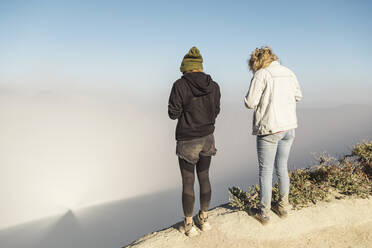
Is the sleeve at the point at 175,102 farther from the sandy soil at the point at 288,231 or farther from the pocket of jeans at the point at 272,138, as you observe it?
the sandy soil at the point at 288,231

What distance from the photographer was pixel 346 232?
4.97 m

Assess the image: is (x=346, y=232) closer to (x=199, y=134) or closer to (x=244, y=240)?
(x=244, y=240)

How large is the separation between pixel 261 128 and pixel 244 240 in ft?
6.42

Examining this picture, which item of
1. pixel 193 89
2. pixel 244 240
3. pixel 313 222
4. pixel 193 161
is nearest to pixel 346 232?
pixel 313 222

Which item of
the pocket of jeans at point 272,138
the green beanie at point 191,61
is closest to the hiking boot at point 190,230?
the pocket of jeans at point 272,138

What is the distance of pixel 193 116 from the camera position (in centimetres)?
380

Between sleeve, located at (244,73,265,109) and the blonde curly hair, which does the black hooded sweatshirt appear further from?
the blonde curly hair

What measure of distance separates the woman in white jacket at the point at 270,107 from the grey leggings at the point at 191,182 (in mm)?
911

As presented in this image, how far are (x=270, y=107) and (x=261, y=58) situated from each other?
0.77 metres

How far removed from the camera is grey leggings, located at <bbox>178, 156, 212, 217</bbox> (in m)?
4.01

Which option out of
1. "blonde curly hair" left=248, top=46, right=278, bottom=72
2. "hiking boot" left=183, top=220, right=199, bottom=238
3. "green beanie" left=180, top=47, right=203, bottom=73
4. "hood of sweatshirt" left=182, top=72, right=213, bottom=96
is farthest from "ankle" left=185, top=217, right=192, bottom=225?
"blonde curly hair" left=248, top=46, right=278, bottom=72

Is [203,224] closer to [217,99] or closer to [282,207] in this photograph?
[282,207]

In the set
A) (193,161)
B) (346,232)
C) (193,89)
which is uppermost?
(193,89)

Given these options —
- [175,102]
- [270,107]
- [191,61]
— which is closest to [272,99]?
[270,107]
